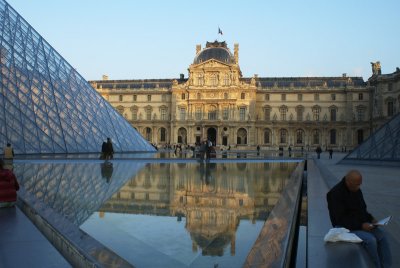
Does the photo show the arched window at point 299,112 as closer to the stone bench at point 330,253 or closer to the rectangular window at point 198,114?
the rectangular window at point 198,114

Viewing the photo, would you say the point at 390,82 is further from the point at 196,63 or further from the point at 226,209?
the point at 226,209

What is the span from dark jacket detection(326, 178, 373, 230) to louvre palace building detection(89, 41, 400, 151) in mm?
53483

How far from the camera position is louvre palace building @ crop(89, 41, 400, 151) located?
58094 mm

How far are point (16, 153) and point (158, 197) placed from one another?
1385cm

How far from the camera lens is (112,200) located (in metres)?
6.37

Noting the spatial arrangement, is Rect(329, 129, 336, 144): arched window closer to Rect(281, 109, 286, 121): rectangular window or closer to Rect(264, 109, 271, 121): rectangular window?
Rect(281, 109, 286, 121): rectangular window

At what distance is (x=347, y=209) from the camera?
362cm

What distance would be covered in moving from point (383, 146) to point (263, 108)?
4136 cm

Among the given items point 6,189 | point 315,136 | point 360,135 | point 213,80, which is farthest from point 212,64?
point 6,189

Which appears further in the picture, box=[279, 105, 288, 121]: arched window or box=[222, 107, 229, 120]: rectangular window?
box=[279, 105, 288, 121]: arched window

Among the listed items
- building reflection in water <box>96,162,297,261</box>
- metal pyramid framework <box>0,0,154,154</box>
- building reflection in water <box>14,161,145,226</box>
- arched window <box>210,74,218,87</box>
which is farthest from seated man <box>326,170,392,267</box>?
arched window <box>210,74,218,87</box>

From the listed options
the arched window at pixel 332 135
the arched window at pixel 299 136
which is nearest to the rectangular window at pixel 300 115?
the arched window at pixel 299 136

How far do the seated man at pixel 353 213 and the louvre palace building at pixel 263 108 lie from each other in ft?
175

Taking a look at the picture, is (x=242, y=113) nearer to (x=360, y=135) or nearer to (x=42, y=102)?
(x=360, y=135)
